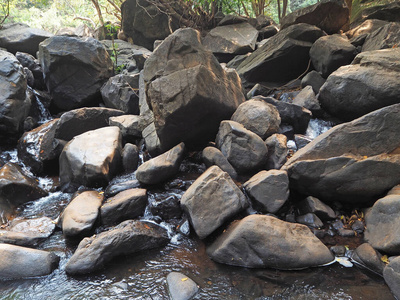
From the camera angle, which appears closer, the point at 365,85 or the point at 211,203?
the point at 211,203

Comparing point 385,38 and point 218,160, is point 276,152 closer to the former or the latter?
point 218,160

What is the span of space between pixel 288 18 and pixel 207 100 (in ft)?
19.0

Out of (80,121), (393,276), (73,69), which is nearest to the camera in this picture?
(393,276)

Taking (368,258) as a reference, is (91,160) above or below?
above

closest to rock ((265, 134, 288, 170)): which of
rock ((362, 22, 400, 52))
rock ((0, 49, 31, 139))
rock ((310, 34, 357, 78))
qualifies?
rock ((310, 34, 357, 78))

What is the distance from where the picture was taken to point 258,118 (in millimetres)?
5641

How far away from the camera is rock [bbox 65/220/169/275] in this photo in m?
3.85

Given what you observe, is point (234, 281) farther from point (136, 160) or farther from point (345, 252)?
point (136, 160)

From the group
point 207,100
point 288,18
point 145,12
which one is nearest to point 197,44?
point 207,100

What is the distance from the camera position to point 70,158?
19.3ft

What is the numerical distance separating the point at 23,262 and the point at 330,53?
25.0 feet

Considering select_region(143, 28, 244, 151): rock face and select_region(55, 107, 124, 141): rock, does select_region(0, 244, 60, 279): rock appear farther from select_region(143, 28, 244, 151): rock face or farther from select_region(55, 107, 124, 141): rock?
select_region(55, 107, 124, 141): rock

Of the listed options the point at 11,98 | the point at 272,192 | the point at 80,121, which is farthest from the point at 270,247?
the point at 11,98

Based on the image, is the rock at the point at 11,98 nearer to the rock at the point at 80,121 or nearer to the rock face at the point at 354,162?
the rock at the point at 80,121
